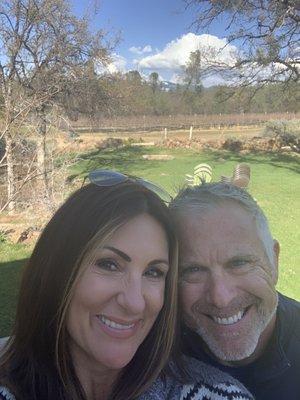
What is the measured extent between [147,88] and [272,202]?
47.8m

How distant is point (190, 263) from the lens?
1604mm

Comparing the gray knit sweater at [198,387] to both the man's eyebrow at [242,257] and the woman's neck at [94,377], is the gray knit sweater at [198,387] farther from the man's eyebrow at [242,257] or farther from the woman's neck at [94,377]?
the man's eyebrow at [242,257]

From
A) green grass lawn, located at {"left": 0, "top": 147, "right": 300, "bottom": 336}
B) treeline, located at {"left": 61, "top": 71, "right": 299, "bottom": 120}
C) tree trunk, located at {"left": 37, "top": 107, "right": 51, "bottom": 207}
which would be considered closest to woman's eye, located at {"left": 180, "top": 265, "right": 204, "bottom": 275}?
green grass lawn, located at {"left": 0, "top": 147, "right": 300, "bottom": 336}

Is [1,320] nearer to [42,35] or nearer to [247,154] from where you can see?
[42,35]

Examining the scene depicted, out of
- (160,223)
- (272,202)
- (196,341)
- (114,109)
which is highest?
(160,223)

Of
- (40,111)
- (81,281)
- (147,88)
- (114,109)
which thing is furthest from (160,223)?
(147,88)

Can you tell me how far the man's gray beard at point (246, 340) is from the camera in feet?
5.08

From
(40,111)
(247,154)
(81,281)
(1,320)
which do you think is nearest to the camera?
(81,281)

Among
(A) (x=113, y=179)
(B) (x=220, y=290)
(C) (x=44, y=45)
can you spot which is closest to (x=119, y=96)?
(C) (x=44, y=45)

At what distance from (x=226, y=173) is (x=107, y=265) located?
14698mm

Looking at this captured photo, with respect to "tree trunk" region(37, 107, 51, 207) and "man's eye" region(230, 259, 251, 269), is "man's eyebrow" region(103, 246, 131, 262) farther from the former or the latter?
"tree trunk" region(37, 107, 51, 207)

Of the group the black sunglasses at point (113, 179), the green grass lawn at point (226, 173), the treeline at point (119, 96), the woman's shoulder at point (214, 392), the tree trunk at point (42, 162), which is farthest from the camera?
the treeline at point (119, 96)

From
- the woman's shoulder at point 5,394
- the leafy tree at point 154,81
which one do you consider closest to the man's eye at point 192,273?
the woman's shoulder at point 5,394

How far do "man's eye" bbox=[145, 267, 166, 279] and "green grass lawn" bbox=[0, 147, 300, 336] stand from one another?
579mm
